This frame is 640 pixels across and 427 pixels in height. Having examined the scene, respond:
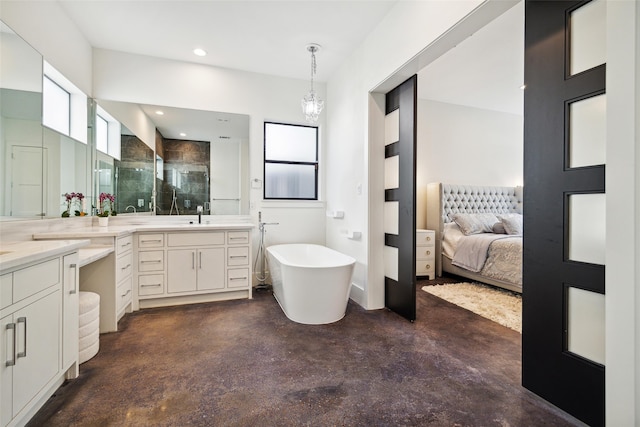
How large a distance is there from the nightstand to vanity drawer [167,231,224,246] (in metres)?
2.77

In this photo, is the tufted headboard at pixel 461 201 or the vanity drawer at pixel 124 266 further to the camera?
the tufted headboard at pixel 461 201

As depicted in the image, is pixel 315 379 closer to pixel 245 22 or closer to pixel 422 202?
pixel 245 22

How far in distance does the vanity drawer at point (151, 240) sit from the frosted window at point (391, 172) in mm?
2469

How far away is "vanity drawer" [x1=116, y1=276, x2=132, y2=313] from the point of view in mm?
2507

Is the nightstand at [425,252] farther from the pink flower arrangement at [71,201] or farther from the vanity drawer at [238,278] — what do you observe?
the pink flower arrangement at [71,201]

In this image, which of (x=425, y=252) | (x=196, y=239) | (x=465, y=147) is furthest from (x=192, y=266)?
(x=465, y=147)

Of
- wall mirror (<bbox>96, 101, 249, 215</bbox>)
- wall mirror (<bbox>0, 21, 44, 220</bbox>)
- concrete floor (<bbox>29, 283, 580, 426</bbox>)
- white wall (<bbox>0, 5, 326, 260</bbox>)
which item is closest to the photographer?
concrete floor (<bbox>29, 283, 580, 426</bbox>)

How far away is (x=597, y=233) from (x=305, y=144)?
351 cm

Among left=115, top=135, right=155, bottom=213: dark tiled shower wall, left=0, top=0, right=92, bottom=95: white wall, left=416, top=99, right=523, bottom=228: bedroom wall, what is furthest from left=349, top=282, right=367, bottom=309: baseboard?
left=0, top=0, right=92, bottom=95: white wall

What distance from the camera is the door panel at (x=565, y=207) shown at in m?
1.31

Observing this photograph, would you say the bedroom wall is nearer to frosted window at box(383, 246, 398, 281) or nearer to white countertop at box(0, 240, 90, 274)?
frosted window at box(383, 246, 398, 281)

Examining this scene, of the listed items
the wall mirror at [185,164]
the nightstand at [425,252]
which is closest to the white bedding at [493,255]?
the nightstand at [425,252]

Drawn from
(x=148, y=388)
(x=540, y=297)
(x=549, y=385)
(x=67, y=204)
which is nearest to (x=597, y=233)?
(x=540, y=297)

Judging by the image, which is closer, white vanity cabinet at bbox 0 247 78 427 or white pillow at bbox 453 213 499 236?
white vanity cabinet at bbox 0 247 78 427
